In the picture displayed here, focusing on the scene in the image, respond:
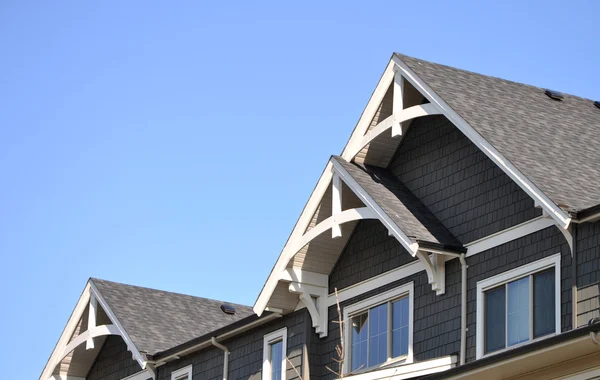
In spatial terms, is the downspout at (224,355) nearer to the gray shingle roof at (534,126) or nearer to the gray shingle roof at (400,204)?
the gray shingle roof at (400,204)

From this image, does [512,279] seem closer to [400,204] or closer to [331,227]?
[400,204]

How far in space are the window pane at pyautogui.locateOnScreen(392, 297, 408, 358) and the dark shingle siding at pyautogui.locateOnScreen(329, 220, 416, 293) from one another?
0.80 meters

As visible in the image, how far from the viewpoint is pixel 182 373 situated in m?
30.9

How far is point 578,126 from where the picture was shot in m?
25.9

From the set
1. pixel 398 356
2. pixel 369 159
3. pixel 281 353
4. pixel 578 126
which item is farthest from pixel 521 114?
pixel 281 353

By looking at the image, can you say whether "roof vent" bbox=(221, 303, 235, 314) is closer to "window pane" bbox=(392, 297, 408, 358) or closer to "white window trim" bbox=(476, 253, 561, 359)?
"window pane" bbox=(392, 297, 408, 358)

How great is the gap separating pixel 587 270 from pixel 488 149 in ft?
10.5

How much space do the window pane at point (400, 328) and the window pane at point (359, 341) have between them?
89 centimetres

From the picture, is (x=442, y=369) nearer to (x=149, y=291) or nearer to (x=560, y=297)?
(x=560, y=297)

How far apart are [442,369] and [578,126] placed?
6.46m

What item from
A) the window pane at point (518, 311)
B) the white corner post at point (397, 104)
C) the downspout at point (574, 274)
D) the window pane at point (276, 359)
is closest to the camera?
the downspout at point (574, 274)

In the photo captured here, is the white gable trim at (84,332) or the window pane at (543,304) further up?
the white gable trim at (84,332)

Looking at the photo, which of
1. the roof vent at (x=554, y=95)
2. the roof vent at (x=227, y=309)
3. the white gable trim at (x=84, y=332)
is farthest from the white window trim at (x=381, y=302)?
the roof vent at (x=227, y=309)

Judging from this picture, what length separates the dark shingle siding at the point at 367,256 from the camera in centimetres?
2497
